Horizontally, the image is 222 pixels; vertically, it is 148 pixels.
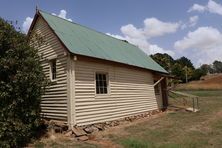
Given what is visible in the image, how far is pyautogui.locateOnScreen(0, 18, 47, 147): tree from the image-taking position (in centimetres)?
936

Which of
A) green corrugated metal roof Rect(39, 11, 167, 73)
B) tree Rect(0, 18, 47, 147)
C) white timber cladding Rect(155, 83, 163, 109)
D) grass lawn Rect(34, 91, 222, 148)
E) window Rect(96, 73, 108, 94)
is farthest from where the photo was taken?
white timber cladding Rect(155, 83, 163, 109)

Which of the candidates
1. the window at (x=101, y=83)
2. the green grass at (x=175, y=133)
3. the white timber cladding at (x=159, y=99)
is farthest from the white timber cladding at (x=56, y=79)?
the white timber cladding at (x=159, y=99)

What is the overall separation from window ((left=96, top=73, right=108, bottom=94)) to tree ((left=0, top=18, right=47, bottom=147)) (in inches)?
134

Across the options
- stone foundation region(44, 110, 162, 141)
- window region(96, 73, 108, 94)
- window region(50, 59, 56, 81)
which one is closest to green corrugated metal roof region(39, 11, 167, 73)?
window region(96, 73, 108, 94)

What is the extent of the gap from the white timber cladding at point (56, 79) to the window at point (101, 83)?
2.01 m

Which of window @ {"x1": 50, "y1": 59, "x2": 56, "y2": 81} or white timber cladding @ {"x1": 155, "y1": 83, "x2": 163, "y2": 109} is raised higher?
window @ {"x1": 50, "y1": 59, "x2": 56, "y2": 81}

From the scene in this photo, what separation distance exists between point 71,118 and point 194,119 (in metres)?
7.93

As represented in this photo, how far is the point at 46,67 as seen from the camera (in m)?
13.5

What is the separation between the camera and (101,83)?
13633 mm

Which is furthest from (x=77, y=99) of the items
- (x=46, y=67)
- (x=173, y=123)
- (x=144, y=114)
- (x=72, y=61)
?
(x=144, y=114)

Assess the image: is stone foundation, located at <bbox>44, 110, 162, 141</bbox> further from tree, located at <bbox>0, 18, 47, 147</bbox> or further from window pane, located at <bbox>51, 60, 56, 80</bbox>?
window pane, located at <bbox>51, 60, 56, 80</bbox>

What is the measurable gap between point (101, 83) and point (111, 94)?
2.87 ft

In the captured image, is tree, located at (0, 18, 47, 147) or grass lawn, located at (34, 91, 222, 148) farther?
grass lawn, located at (34, 91, 222, 148)

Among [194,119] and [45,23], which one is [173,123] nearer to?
[194,119]
